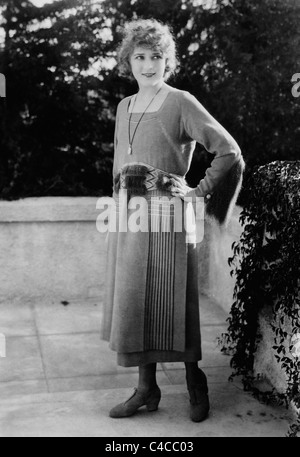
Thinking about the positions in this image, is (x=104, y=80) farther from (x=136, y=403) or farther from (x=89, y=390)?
(x=136, y=403)

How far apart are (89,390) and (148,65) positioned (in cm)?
168

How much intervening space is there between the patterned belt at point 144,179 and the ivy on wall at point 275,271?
570 mm

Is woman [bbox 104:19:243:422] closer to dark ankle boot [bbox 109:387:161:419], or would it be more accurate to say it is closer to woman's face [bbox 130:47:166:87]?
woman's face [bbox 130:47:166:87]

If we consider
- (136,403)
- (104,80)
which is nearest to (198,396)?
(136,403)

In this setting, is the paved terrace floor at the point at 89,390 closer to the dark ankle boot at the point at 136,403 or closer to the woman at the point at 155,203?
the dark ankle boot at the point at 136,403

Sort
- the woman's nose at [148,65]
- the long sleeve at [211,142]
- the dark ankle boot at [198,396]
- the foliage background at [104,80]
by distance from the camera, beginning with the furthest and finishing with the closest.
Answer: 1. the foliage background at [104,80]
2. the dark ankle boot at [198,396]
3. the woman's nose at [148,65]
4. the long sleeve at [211,142]

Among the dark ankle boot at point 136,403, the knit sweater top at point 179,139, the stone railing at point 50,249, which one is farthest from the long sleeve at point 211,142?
the stone railing at point 50,249

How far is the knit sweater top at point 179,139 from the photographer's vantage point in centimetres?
294

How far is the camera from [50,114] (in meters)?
5.46

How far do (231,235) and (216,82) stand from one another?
46.4 inches

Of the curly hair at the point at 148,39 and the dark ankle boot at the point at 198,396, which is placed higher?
the curly hair at the point at 148,39

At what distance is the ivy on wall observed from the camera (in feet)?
10.2
